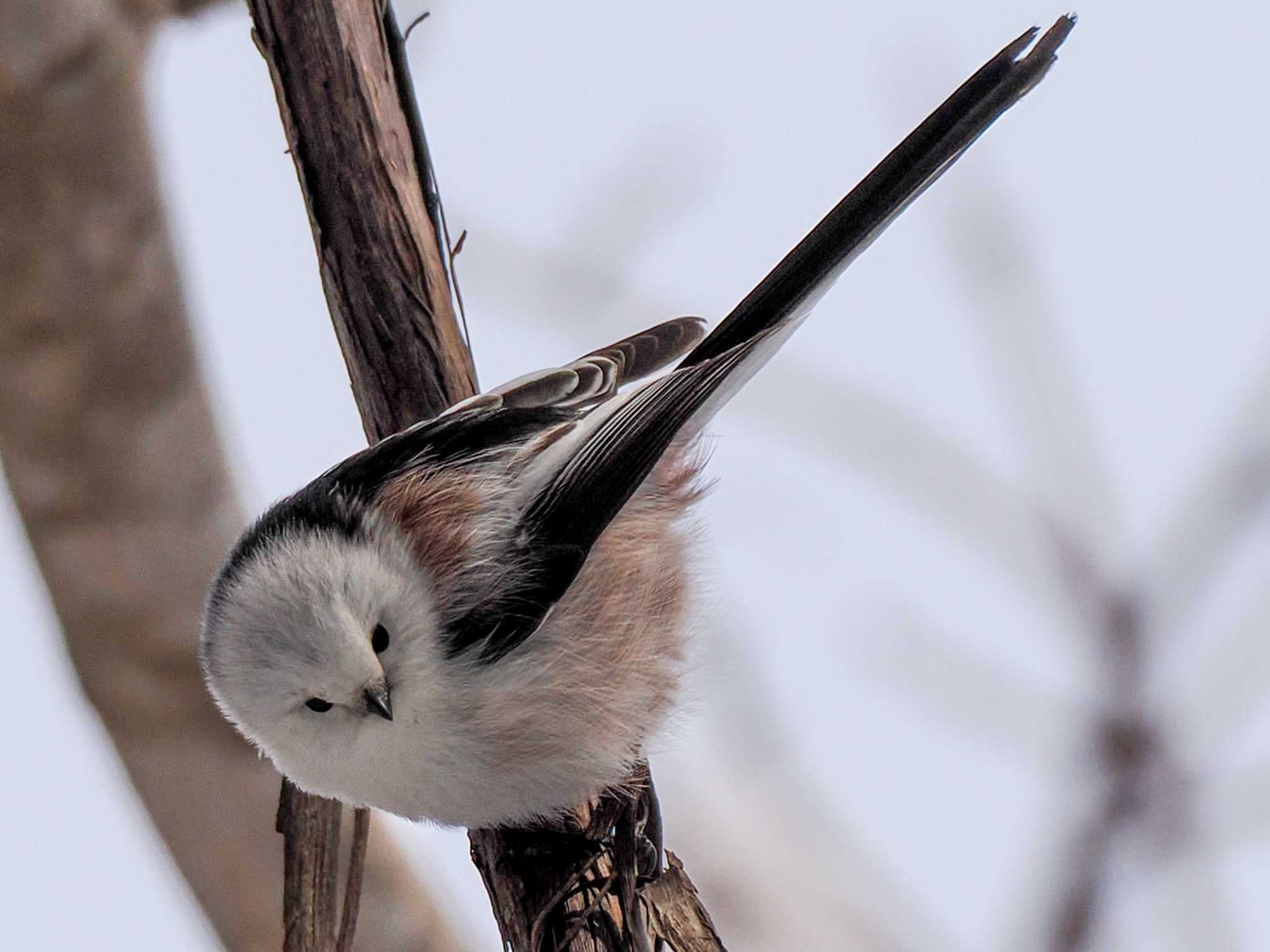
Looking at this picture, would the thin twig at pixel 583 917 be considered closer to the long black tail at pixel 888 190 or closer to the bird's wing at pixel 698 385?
the bird's wing at pixel 698 385

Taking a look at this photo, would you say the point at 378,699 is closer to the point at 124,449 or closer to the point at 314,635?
the point at 314,635

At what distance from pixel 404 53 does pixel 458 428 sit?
0.52 metres

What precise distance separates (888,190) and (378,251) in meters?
0.63

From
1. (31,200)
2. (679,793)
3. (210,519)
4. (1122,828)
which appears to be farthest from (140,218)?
(1122,828)

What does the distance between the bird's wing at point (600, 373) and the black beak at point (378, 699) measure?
0.41 m

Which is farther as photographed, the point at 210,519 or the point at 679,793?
the point at 210,519

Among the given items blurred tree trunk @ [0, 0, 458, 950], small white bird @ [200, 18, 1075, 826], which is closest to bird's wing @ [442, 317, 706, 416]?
small white bird @ [200, 18, 1075, 826]

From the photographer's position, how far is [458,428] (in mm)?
1528

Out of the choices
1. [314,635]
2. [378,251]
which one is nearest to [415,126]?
[378,251]

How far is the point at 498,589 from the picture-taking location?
146cm

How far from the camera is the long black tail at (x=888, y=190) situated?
1.46m

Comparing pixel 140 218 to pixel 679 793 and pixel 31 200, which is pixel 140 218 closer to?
pixel 31 200

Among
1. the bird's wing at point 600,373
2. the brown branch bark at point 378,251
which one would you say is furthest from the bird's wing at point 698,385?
the brown branch bark at point 378,251

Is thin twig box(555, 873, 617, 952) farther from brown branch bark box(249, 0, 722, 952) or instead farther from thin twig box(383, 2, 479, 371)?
thin twig box(383, 2, 479, 371)
